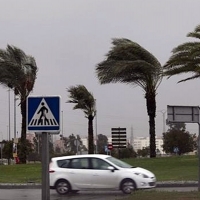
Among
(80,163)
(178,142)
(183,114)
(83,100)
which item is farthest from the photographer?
(178,142)

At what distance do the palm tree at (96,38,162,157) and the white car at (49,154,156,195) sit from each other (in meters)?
20.4

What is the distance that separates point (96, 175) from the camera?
66.7 feet

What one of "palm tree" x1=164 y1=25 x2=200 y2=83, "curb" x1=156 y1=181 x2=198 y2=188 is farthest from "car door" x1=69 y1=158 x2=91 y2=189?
"palm tree" x1=164 y1=25 x2=200 y2=83

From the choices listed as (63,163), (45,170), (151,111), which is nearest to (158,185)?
(63,163)

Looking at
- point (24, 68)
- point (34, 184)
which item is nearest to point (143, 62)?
point (24, 68)

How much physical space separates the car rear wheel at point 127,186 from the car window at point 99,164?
2.85 ft

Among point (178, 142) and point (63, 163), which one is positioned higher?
point (178, 142)

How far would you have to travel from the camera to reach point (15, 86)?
150 feet

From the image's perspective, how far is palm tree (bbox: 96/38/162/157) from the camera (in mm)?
41406

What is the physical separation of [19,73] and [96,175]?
26306 millimetres

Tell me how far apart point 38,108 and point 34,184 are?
17.8m

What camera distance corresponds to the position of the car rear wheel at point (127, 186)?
1998 cm

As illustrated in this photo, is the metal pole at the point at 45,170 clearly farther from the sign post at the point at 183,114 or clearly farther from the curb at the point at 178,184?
the curb at the point at 178,184

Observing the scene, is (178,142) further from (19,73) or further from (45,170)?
(45,170)
